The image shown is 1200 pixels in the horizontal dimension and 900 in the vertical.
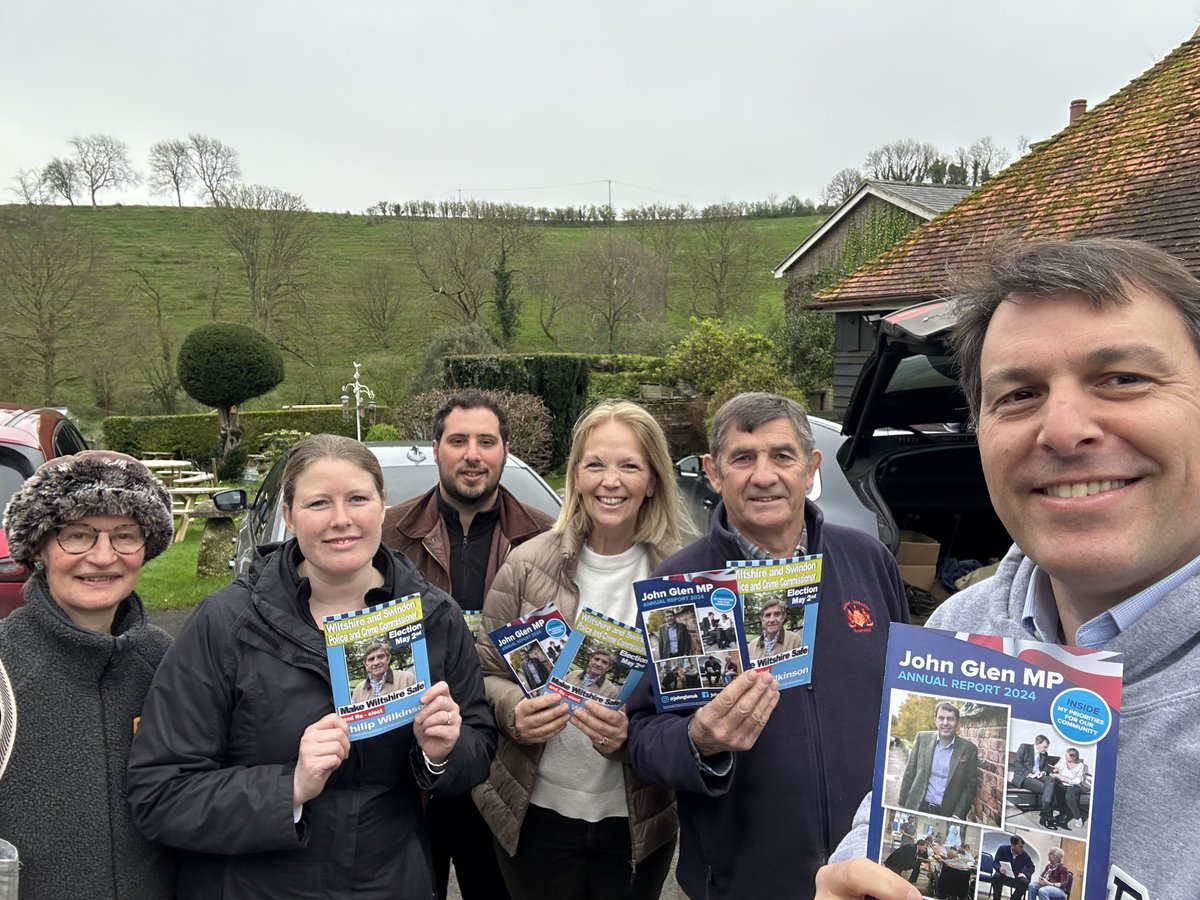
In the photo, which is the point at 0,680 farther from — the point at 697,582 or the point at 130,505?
the point at 697,582

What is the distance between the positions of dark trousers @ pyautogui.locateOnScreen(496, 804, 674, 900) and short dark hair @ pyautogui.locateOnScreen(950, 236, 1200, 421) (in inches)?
77.5

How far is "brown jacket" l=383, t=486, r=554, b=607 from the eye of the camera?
3.08 m

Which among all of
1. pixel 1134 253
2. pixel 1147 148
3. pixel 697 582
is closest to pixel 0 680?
pixel 697 582

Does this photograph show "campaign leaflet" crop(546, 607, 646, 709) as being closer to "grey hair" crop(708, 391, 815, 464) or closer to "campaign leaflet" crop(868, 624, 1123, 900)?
"grey hair" crop(708, 391, 815, 464)

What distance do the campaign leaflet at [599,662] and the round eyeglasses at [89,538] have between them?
3.84ft

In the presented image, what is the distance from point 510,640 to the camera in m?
2.29

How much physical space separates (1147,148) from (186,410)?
95.8 feet

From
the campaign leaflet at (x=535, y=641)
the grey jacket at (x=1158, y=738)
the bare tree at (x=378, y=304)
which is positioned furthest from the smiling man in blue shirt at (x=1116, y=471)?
the bare tree at (x=378, y=304)

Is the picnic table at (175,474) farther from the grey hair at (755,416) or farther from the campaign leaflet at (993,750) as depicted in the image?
the campaign leaflet at (993,750)

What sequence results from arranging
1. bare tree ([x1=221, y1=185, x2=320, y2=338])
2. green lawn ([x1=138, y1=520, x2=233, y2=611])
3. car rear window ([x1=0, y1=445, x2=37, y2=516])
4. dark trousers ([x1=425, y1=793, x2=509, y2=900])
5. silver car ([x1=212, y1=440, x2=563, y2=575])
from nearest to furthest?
dark trousers ([x1=425, y1=793, x2=509, y2=900]) → car rear window ([x1=0, y1=445, x2=37, y2=516]) → silver car ([x1=212, y1=440, x2=563, y2=575]) → green lawn ([x1=138, y1=520, x2=233, y2=611]) → bare tree ([x1=221, y1=185, x2=320, y2=338])

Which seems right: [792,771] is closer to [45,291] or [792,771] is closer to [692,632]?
[692,632]

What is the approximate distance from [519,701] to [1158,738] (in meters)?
1.75

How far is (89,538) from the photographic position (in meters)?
1.97

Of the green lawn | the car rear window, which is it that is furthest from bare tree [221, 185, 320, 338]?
the car rear window
